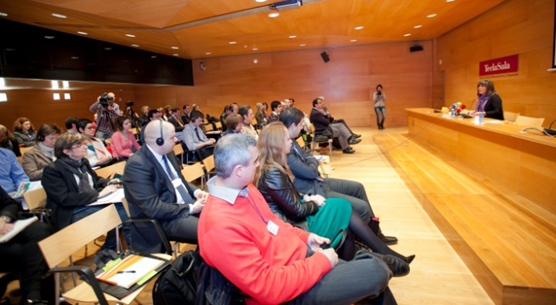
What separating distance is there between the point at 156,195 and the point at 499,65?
7.61 metres

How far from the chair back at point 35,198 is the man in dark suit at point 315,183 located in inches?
87.6

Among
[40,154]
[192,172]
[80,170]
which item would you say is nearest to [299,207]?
[192,172]

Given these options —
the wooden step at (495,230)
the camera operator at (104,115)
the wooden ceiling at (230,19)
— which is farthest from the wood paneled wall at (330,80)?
the wooden step at (495,230)

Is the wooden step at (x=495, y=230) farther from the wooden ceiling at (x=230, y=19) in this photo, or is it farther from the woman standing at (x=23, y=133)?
the woman standing at (x=23, y=133)

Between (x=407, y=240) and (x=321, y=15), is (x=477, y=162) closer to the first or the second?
(x=407, y=240)

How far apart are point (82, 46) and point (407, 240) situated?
804cm

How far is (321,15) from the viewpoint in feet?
21.3

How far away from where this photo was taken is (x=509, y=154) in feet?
11.4

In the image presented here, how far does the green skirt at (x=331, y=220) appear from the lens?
2230mm

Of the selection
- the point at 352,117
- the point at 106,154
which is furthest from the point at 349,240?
the point at 352,117

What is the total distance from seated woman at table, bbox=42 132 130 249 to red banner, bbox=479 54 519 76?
7.47 m

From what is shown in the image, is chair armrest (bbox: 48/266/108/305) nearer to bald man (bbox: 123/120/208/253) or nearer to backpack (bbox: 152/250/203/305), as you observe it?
backpack (bbox: 152/250/203/305)

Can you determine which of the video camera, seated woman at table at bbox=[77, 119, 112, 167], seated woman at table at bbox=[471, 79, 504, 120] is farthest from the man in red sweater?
the video camera

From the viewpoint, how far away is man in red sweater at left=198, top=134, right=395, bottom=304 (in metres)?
1.25
